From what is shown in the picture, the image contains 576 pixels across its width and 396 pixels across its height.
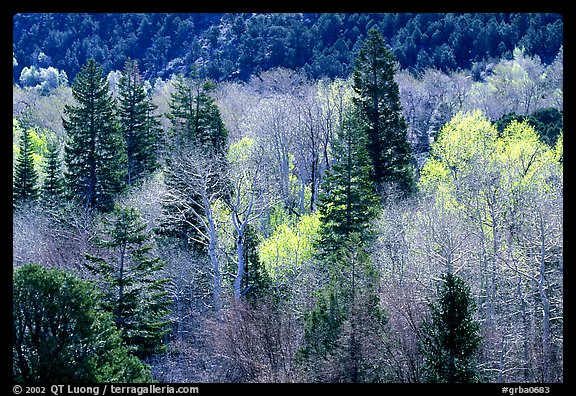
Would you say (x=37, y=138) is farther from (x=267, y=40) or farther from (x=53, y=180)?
(x=267, y=40)

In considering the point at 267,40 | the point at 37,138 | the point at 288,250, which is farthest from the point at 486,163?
the point at 267,40

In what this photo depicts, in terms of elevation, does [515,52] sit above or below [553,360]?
above

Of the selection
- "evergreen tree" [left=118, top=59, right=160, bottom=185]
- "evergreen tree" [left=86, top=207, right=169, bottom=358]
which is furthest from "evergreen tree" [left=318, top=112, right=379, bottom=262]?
"evergreen tree" [left=118, top=59, right=160, bottom=185]

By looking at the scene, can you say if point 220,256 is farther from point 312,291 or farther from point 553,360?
point 553,360

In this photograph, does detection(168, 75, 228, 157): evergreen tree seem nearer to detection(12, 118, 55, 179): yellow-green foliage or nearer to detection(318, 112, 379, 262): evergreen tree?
detection(12, 118, 55, 179): yellow-green foliage

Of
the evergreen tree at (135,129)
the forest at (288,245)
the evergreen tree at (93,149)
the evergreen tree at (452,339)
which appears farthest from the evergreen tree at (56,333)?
the evergreen tree at (135,129)
